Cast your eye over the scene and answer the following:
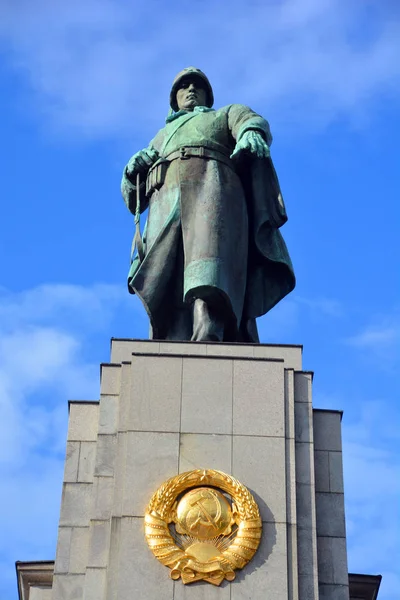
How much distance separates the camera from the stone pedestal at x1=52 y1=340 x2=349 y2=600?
12273mm

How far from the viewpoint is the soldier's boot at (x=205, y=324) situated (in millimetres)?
14758

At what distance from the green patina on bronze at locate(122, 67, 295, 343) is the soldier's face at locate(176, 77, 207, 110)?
30.8 inches

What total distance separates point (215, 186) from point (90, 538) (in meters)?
5.27

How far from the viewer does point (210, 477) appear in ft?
41.5

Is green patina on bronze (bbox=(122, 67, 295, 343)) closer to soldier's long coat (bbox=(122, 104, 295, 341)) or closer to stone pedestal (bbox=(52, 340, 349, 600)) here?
soldier's long coat (bbox=(122, 104, 295, 341))

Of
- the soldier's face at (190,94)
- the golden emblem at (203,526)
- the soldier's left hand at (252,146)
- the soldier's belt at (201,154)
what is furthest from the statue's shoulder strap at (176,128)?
the golden emblem at (203,526)

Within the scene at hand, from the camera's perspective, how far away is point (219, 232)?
15.3 m

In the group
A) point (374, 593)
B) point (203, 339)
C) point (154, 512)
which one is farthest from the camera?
point (203, 339)

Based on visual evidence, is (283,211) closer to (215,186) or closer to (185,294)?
→ (215,186)

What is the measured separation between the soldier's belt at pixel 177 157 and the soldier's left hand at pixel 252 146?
42 centimetres

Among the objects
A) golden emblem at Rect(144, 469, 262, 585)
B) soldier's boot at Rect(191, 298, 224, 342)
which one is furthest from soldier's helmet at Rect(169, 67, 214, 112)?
golden emblem at Rect(144, 469, 262, 585)

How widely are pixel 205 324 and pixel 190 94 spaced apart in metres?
4.19

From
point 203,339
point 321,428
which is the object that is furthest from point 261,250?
point 321,428

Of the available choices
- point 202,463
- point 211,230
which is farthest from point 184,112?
point 202,463
